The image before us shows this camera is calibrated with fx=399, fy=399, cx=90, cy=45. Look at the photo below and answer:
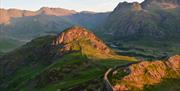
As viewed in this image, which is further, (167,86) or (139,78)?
(139,78)

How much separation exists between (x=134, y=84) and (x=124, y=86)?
19.9 feet

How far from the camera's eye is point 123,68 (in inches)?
7697

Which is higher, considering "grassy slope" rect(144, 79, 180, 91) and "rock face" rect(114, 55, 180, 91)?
"rock face" rect(114, 55, 180, 91)

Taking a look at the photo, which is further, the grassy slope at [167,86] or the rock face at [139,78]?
the grassy slope at [167,86]

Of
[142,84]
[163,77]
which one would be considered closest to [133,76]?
[142,84]

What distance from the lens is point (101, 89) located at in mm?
188250

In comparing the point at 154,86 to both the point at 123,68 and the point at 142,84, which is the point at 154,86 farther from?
the point at 123,68

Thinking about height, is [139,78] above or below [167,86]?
above

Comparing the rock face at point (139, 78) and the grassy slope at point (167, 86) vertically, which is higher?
the rock face at point (139, 78)

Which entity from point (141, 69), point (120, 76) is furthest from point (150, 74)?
point (120, 76)

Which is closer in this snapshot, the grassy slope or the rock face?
the rock face

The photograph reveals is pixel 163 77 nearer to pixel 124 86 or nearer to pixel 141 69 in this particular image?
pixel 141 69

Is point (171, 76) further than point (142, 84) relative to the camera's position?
Yes

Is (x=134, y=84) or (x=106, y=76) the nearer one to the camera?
(x=134, y=84)
